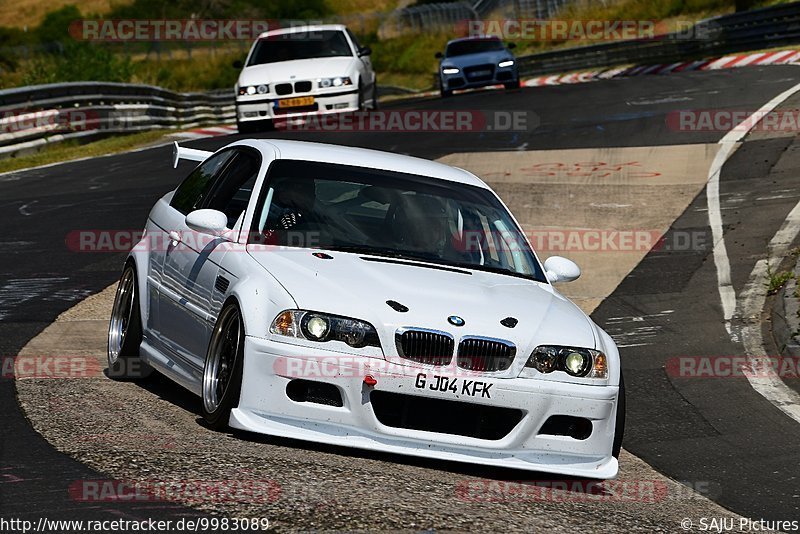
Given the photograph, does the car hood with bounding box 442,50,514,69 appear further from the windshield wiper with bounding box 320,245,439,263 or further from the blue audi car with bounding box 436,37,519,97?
the windshield wiper with bounding box 320,245,439,263

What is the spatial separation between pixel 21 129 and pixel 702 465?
1803 centimetres

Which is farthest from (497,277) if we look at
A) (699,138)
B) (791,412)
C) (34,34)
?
(34,34)

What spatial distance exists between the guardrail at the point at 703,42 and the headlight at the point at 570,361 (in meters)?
30.3

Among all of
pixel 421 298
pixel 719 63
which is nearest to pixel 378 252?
pixel 421 298

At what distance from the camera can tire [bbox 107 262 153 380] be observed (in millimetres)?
8180

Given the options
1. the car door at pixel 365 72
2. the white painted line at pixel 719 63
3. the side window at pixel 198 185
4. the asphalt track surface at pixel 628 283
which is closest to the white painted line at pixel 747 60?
the white painted line at pixel 719 63

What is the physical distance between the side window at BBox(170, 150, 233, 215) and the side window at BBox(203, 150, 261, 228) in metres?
0.10

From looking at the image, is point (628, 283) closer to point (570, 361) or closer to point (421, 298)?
point (570, 361)

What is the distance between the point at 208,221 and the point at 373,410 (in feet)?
4.95

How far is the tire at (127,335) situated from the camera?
8.18 m

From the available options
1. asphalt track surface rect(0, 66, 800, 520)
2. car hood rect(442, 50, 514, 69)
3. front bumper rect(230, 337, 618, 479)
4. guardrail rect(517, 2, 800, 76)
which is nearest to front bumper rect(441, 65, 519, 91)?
car hood rect(442, 50, 514, 69)

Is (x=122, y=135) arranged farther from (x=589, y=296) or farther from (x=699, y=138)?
(x=589, y=296)

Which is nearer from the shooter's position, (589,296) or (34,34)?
(589,296)

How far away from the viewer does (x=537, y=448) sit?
6551 millimetres
